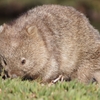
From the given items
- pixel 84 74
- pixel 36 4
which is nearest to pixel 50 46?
pixel 84 74

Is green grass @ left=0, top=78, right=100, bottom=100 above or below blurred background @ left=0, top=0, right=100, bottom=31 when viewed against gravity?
below

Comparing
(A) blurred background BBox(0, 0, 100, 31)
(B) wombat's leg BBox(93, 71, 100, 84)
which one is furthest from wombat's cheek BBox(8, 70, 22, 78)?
(A) blurred background BBox(0, 0, 100, 31)

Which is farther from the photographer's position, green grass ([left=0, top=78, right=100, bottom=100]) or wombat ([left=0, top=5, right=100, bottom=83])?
wombat ([left=0, top=5, right=100, bottom=83])

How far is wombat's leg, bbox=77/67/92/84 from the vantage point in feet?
30.6

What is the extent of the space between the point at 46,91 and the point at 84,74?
8.67 ft

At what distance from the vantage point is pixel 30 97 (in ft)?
21.9

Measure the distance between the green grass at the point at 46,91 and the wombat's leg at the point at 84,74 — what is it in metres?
1.71

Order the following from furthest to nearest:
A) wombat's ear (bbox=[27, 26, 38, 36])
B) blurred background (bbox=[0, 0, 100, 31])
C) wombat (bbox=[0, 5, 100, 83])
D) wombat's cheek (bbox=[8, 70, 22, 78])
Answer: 1. blurred background (bbox=[0, 0, 100, 31])
2. wombat's ear (bbox=[27, 26, 38, 36])
3. wombat (bbox=[0, 5, 100, 83])
4. wombat's cheek (bbox=[8, 70, 22, 78])

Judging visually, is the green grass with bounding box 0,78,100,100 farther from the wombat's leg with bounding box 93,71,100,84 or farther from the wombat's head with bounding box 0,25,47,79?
the wombat's leg with bounding box 93,71,100,84

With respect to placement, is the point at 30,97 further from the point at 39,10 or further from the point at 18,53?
the point at 39,10

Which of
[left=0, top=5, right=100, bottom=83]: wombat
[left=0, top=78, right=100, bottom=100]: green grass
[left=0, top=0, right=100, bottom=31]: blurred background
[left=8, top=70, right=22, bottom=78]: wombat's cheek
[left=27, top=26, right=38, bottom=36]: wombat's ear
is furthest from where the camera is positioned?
[left=0, top=0, right=100, bottom=31]: blurred background

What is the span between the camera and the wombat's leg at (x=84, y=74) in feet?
30.6

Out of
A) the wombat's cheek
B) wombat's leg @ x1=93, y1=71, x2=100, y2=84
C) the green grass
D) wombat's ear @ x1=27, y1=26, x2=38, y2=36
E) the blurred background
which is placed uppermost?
the blurred background

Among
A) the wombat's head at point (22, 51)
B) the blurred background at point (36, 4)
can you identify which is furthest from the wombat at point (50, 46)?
the blurred background at point (36, 4)
